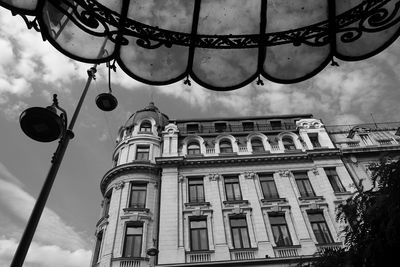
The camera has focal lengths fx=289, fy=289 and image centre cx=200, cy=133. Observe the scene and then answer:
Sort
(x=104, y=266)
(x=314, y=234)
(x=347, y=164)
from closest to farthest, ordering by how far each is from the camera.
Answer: (x=104, y=266) → (x=314, y=234) → (x=347, y=164)

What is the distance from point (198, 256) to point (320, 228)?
775cm

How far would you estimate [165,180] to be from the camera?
66.5 ft

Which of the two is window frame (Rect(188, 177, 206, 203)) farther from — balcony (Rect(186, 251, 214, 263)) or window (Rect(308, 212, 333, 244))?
window (Rect(308, 212, 333, 244))

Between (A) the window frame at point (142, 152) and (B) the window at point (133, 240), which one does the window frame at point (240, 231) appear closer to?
(B) the window at point (133, 240)

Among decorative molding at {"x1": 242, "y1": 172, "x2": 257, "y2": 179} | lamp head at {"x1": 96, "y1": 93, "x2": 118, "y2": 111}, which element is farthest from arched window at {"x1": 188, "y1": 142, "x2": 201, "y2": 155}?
lamp head at {"x1": 96, "y1": 93, "x2": 118, "y2": 111}

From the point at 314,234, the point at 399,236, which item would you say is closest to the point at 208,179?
the point at 314,234

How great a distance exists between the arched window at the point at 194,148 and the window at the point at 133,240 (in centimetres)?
744

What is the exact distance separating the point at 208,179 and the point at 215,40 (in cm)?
1886

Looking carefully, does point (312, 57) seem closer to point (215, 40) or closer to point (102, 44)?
point (215, 40)

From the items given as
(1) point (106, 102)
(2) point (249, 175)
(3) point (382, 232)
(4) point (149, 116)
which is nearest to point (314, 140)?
(2) point (249, 175)

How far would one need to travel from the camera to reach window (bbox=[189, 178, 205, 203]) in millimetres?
19547

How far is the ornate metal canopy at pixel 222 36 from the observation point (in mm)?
2016

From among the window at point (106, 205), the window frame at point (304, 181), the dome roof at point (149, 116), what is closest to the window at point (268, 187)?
the window frame at point (304, 181)

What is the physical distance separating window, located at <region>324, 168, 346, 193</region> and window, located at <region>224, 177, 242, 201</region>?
257 inches
